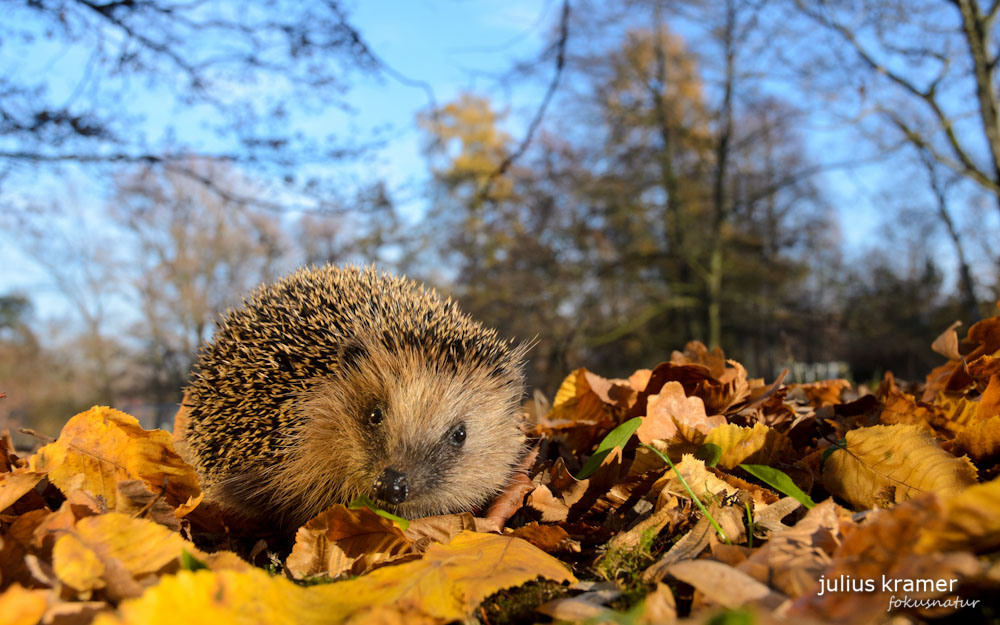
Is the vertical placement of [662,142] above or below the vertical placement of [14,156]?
above

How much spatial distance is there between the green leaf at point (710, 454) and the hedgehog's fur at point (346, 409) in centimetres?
134

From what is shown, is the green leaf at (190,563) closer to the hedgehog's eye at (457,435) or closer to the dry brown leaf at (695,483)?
the dry brown leaf at (695,483)

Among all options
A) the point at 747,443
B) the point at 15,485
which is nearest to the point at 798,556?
the point at 747,443

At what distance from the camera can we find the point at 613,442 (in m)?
3.08

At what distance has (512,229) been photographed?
24531mm

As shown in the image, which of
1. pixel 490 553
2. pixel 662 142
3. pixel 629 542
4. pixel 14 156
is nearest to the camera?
pixel 490 553

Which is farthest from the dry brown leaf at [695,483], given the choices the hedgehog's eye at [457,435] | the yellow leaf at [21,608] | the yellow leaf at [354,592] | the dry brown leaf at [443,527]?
the yellow leaf at [21,608]

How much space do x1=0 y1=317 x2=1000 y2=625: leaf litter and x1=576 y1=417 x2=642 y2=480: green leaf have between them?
1cm

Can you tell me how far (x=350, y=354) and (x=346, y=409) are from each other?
38cm

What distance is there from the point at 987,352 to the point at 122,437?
15.3 feet

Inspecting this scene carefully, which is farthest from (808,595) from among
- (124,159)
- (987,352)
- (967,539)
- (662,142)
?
(662,142)

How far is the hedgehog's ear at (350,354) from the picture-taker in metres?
3.91

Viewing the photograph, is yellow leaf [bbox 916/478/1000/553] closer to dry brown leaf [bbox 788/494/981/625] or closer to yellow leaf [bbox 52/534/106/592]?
dry brown leaf [bbox 788/494/981/625]

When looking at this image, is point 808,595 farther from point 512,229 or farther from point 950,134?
point 512,229
